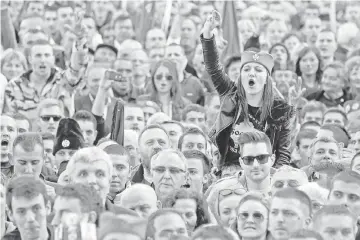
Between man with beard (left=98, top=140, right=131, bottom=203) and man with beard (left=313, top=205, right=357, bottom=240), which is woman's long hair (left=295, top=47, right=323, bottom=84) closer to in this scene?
man with beard (left=98, top=140, right=131, bottom=203)

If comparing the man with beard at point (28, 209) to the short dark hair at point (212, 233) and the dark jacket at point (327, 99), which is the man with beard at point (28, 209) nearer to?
the short dark hair at point (212, 233)

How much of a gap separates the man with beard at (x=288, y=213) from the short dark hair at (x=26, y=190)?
164cm

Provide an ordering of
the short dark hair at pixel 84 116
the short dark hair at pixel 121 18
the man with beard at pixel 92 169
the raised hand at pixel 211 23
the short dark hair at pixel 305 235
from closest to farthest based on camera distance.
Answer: the short dark hair at pixel 305 235, the man with beard at pixel 92 169, the raised hand at pixel 211 23, the short dark hair at pixel 84 116, the short dark hair at pixel 121 18

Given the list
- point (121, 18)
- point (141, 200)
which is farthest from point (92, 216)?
point (121, 18)

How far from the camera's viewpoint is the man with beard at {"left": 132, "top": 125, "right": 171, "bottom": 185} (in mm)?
14047

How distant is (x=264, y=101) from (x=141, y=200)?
2.21 m

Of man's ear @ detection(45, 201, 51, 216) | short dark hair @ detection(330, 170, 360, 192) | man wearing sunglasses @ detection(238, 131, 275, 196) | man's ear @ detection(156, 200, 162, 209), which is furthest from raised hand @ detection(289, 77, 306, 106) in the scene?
man's ear @ detection(45, 201, 51, 216)

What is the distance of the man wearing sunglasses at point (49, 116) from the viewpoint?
16.6 metres

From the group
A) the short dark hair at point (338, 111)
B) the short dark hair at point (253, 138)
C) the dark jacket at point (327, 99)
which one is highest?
the dark jacket at point (327, 99)

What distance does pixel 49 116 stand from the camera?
16672 mm

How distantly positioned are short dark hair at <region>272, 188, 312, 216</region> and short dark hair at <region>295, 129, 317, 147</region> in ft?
14.3

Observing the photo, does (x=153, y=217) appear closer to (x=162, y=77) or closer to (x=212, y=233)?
(x=212, y=233)

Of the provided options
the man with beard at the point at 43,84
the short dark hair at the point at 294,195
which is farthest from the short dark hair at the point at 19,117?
the short dark hair at the point at 294,195

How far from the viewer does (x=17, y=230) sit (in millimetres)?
11391
